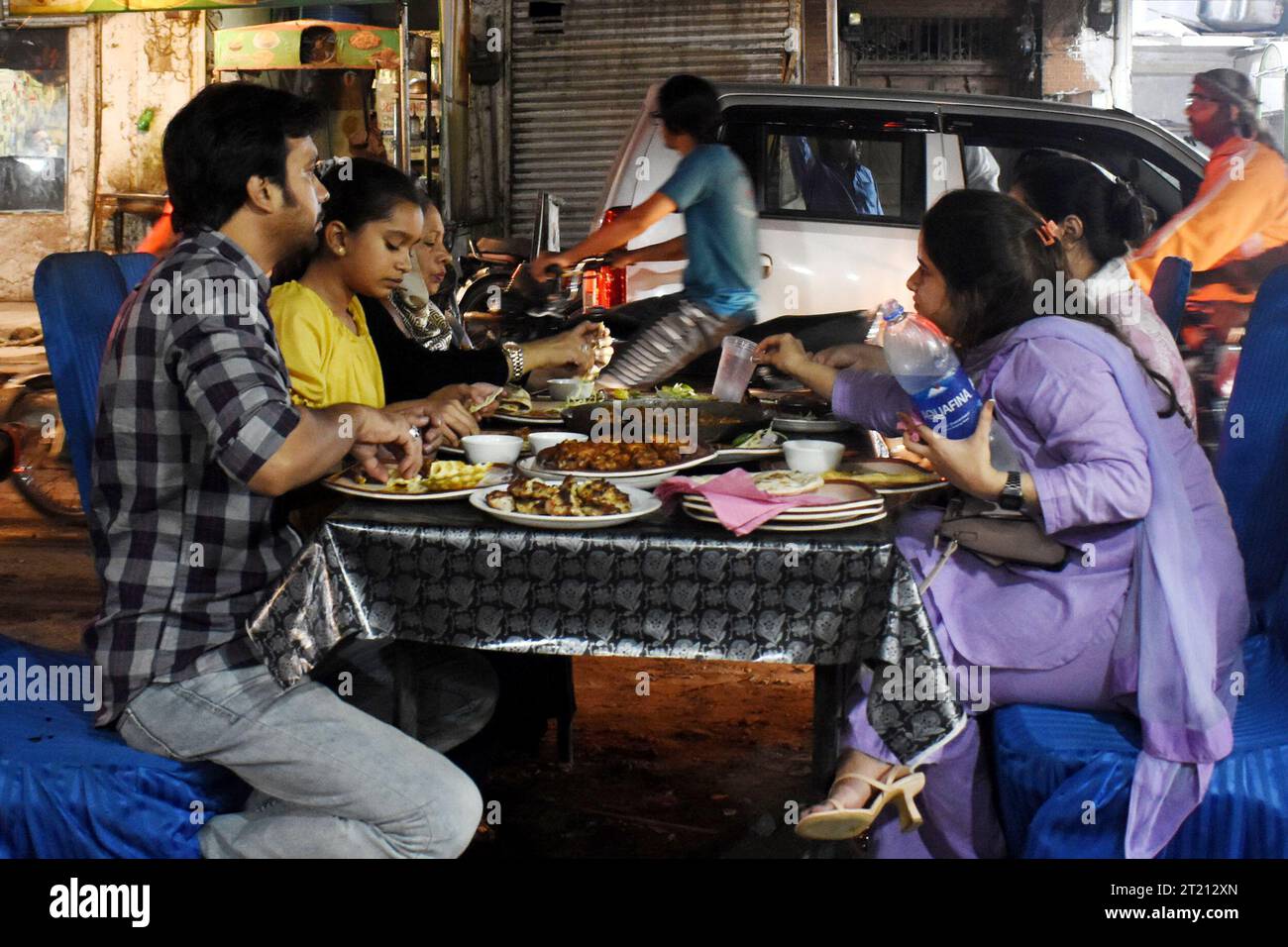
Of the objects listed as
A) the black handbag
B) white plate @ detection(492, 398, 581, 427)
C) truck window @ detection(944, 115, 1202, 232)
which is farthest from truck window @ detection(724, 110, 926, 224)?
the black handbag

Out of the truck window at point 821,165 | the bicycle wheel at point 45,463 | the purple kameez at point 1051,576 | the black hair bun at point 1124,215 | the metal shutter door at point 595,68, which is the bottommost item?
the bicycle wheel at point 45,463

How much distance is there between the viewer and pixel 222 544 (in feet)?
6.81

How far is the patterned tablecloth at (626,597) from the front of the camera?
1.96 meters

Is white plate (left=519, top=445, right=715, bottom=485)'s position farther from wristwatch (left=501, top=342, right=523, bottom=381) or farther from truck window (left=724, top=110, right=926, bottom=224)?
truck window (left=724, top=110, right=926, bottom=224)

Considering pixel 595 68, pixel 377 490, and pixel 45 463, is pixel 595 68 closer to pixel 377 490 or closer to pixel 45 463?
pixel 45 463

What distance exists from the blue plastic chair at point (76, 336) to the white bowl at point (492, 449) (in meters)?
0.71

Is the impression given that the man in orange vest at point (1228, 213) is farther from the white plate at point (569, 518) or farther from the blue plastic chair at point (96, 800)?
the blue plastic chair at point (96, 800)

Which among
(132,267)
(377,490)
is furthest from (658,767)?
(132,267)

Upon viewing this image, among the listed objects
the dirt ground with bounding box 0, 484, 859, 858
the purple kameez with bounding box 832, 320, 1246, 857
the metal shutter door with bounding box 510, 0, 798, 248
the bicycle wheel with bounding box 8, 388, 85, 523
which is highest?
the metal shutter door with bounding box 510, 0, 798, 248

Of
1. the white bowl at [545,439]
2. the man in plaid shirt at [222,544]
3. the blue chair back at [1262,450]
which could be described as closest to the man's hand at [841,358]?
the white bowl at [545,439]

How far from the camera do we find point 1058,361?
217cm

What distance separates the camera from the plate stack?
6.57 feet

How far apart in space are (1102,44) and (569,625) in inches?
462

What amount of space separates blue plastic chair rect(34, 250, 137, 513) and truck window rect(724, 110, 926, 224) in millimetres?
4001
